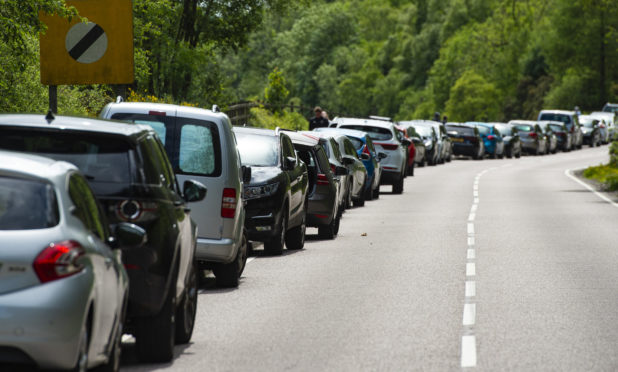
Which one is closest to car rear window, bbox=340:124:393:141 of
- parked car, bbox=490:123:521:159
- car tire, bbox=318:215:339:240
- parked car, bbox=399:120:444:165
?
car tire, bbox=318:215:339:240

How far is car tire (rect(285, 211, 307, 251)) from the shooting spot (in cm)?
1791

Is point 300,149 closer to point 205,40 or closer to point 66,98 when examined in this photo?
point 66,98

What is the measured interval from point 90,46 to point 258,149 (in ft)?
7.94

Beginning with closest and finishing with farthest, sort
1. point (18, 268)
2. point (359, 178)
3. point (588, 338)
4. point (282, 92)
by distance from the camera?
point (18, 268) → point (588, 338) → point (359, 178) → point (282, 92)

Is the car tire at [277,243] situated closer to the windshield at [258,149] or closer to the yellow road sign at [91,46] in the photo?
the windshield at [258,149]

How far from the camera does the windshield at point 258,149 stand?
645 inches

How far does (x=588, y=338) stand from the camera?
33.2ft

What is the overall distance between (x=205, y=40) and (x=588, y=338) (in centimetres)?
2813

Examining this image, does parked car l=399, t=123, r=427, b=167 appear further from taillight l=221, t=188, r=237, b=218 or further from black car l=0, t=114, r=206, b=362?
black car l=0, t=114, r=206, b=362

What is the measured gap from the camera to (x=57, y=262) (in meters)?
6.33

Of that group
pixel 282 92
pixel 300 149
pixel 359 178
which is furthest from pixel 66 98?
pixel 282 92

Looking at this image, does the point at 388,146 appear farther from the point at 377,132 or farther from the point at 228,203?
the point at 228,203

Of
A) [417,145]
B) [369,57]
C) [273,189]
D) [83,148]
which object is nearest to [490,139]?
[417,145]

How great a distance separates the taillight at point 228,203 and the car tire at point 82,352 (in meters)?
5.79
